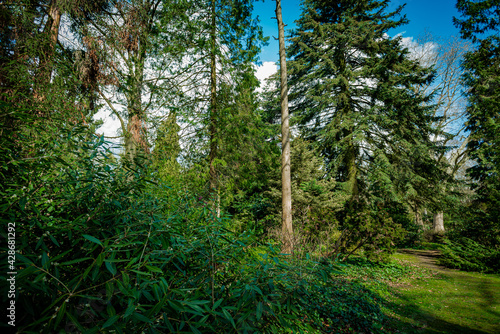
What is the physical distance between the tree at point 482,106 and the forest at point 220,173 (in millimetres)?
91

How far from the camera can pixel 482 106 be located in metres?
13.2

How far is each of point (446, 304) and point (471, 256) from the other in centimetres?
560

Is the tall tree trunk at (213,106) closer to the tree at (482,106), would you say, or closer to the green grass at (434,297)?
the green grass at (434,297)

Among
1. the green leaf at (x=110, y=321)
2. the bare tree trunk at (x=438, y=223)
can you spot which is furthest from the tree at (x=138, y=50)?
the bare tree trunk at (x=438, y=223)

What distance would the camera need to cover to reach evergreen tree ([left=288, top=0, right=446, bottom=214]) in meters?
12.1

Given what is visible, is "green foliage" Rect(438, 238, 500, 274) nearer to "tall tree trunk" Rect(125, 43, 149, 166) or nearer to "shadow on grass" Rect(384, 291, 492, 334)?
"shadow on grass" Rect(384, 291, 492, 334)

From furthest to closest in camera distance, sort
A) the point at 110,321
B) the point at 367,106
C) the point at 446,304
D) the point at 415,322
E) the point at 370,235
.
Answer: the point at 367,106
the point at 370,235
the point at 446,304
the point at 415,322
the point at 110,321

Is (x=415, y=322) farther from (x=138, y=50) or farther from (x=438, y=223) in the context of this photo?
(x=438, y=223)

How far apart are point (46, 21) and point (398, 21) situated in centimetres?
1615

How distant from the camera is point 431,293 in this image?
613 centimetres

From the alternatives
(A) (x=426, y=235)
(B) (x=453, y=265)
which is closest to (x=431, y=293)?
(B) (x=453, y=265)

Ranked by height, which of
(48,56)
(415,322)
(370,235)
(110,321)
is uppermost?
(48,56)

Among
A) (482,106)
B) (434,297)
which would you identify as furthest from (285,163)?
(482,106)

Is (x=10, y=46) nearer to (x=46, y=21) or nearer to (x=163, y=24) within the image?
(x=46, y=21)
